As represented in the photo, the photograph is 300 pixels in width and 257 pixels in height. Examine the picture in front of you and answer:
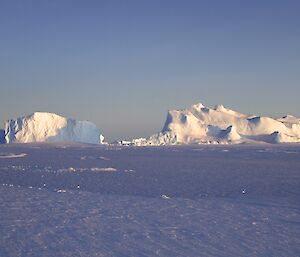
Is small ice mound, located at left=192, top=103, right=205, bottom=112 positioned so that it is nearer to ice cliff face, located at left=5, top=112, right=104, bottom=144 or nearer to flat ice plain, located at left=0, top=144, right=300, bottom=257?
ice cliff face, located at left=5, top=112, right=104, bottom=144

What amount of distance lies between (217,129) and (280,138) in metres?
14.2

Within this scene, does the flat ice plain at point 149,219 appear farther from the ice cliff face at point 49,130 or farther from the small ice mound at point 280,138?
the small ice mound at point 280,138

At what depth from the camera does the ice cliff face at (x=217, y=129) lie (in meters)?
93.4

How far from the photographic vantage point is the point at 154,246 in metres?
8.13

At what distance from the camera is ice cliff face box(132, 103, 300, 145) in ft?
307

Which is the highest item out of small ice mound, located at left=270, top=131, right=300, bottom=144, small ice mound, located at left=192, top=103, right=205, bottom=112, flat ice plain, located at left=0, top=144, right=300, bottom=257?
small ice mound, located at left=192, top=103, right=205, bottom=112

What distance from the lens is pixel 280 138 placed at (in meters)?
92.9

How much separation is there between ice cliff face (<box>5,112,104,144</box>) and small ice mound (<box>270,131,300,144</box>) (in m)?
37.2

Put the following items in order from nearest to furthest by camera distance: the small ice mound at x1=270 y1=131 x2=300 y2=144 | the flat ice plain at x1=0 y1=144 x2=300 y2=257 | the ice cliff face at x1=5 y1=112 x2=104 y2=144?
the flat ice plain at x1=0 y1=144 x2=300 y2=257 → the ice cliff face at x1=5 y1=112 x2=104 y2=144 → the small ice mound at x1=270 y1=131 x2=300 y2=144

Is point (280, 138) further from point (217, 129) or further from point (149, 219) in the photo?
point (149, 219)

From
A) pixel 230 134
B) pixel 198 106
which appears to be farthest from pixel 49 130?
pixel 198 106

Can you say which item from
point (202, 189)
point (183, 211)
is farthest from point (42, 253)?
point (202, 189)

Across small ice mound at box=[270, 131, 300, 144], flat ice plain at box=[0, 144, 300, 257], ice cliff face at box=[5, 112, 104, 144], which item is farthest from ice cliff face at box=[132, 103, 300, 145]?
flat ice plain at box=[0, 144, 300, 257]

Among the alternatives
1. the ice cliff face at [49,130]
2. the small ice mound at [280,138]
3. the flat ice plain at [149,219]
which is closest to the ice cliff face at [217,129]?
the small ice mound at [280,138]
